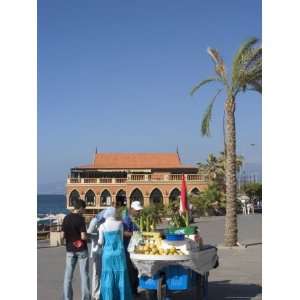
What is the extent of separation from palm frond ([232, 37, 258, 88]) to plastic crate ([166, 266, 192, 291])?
799 cm

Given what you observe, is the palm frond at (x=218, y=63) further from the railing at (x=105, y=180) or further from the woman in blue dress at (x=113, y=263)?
the railing at (x=105, y=180)

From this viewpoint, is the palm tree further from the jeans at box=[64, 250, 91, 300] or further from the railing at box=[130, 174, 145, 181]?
the railing at box=[130, 174, 145, 181]

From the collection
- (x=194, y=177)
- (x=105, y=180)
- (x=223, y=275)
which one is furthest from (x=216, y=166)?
(x=223, y=275)

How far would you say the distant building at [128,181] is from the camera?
50844 mm

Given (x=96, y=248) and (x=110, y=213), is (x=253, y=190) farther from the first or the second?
(x=110, y=213)

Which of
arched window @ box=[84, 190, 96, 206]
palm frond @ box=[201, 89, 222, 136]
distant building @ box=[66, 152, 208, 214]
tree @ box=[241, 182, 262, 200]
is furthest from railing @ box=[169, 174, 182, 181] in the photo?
palm frond @ box=[201, 89, 222, 136]

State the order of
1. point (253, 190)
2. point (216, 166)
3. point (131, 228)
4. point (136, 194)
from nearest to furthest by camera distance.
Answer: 1. point (131, 228)
2. point (216, 166)
3. point (253, 190)
4. point (136, 194)

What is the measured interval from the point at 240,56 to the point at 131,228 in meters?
7.46

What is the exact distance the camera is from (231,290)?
820 cm

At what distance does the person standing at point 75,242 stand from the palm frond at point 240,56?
8004 millimetres

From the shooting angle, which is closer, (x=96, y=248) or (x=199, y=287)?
(x=96, y=248)
